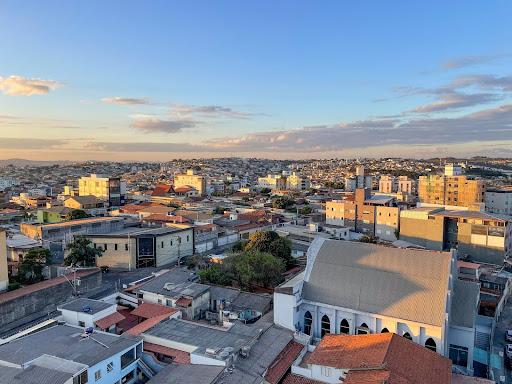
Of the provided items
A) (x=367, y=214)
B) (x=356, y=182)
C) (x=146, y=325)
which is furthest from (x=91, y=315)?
(x=356, y=182)

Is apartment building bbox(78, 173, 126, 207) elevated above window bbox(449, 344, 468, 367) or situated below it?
above

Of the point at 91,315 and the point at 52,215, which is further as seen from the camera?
the point at 52,215

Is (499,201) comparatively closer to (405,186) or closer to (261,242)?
(405,186)

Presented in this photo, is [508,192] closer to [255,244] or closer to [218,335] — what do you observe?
[255,244]

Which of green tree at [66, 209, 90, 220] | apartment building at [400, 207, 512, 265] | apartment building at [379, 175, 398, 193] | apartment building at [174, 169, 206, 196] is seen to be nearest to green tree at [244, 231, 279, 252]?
apartment building at [400, 207, 512, 265]

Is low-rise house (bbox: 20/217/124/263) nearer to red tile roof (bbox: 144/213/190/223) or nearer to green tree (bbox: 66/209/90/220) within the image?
red tile roof (bbox: 144/213/190/223)

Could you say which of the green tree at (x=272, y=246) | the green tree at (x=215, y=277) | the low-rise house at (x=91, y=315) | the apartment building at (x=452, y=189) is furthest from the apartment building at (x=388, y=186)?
the low-rise house at (x=91, y=315)
